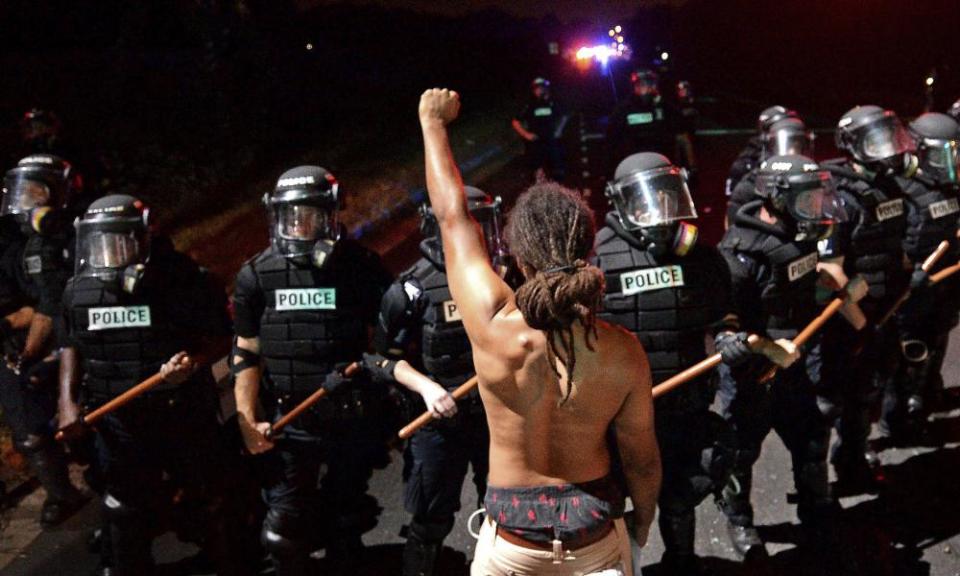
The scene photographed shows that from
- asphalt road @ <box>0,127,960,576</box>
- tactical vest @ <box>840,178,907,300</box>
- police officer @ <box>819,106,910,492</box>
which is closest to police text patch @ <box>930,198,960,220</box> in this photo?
Answer: police officer @ <box>819,106,910,492</box>

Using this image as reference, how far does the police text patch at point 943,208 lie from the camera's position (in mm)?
6254

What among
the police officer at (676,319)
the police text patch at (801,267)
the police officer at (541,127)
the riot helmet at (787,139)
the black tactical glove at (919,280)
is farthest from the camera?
the police officer at (541,127)

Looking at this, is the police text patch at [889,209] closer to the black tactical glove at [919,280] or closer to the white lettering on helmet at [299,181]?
the black tactical glove at [919,280]

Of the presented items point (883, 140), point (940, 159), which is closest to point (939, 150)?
A: point (940, 159)

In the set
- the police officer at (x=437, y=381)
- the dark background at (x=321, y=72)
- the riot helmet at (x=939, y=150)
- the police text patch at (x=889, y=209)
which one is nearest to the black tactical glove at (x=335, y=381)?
the police officer at (x=437, y=381)

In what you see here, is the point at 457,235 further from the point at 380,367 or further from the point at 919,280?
the point at 919,280

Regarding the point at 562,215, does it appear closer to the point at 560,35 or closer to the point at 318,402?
the point at 318,402

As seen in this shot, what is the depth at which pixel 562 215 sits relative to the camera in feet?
9.11

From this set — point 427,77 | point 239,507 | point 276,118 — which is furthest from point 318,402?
point 427,77

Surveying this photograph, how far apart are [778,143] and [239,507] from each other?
5875 millimetres

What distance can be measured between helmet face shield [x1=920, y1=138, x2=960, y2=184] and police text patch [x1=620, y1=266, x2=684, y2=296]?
10.6 ft

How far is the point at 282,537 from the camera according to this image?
15.0 ft

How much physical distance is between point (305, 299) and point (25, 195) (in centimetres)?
267

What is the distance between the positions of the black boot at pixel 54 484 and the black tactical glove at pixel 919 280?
5977 millimetres
